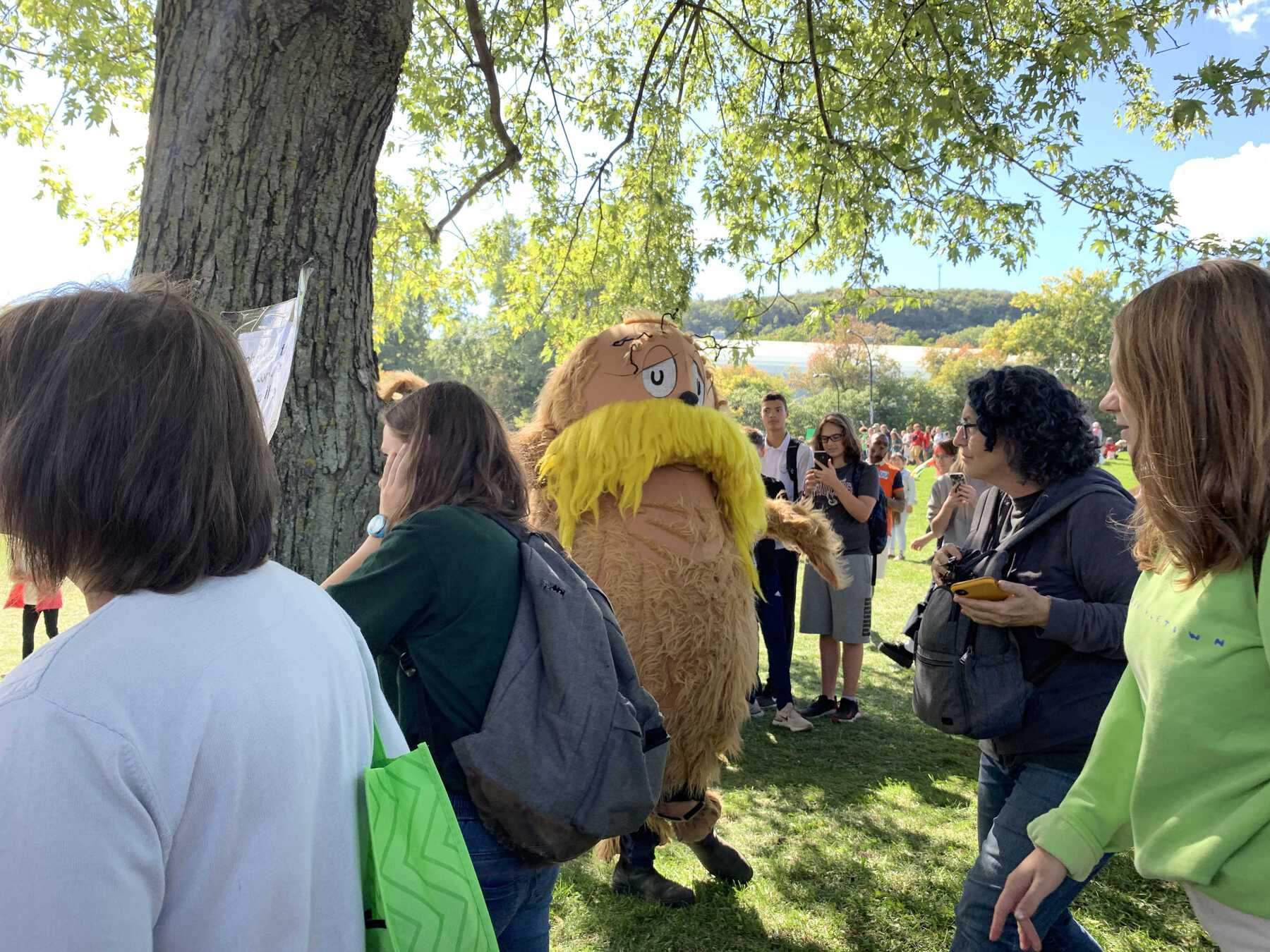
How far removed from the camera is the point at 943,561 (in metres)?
2.56

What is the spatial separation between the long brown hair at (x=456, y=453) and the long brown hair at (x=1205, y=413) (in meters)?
1.25

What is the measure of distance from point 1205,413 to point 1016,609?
0.93 metres

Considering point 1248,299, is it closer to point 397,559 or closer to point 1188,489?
point 1188,489

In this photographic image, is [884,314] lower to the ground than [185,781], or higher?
higher

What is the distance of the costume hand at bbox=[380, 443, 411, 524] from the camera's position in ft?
6.33

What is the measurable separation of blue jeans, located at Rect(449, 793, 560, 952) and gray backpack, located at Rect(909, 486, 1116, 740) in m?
1.09

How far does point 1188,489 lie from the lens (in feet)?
4.31

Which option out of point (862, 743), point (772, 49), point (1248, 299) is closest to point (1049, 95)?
point (772, 49)

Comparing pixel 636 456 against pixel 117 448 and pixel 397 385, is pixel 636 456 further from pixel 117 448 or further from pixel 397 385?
pixel 117 448

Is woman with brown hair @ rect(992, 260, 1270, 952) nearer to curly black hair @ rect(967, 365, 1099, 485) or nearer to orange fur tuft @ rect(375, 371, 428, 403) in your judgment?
curly black hair @ rect(967, 365, 1099, 485)

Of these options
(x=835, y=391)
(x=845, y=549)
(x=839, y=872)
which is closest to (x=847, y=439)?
(x=845, y=549)

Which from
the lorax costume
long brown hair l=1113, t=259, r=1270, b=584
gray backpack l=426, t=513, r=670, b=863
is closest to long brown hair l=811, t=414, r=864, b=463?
the lorax costume

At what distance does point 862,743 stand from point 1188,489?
4346mm

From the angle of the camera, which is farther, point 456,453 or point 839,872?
point 839,872
